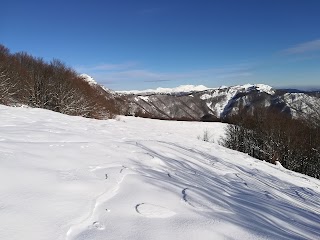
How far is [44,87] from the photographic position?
3612 centimetres

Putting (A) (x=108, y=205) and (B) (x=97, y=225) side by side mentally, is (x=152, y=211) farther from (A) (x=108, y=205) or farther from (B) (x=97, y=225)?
(B) (x=97, y=225)

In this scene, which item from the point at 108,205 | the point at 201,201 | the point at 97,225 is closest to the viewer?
the point at 97,225

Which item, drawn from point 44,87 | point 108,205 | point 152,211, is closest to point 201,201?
point 152,211

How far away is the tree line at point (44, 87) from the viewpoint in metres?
32.5

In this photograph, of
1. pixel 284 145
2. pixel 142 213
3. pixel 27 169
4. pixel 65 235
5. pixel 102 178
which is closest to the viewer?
pixel 65 235

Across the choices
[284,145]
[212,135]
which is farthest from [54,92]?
[284,145]

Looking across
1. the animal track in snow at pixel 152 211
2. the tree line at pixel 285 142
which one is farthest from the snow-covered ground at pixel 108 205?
the tree line at pixel 285 142

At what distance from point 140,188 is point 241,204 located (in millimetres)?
1691

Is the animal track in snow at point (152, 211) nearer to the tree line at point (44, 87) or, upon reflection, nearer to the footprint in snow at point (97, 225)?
the footprint in snow at point (97, 225)

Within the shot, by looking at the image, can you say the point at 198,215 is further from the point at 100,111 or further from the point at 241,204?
the point at 100,111

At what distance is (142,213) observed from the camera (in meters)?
3.38

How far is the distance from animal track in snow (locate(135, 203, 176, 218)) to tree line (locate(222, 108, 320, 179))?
33906 millimetres

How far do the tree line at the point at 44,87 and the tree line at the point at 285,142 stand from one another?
2045 centimetres

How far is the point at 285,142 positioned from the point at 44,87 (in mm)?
30063
